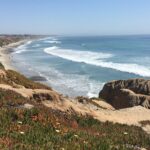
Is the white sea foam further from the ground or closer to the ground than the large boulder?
closer to the ground

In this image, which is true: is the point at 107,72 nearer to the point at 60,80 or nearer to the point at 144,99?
the point at 60,80

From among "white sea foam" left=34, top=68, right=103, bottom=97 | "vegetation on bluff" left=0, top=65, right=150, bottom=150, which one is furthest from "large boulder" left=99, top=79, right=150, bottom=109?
"vegetation on bluff" left=0, top=65, right=150, bottom=150

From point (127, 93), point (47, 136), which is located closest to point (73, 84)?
point (127, 93)

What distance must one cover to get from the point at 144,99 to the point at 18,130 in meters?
19.3

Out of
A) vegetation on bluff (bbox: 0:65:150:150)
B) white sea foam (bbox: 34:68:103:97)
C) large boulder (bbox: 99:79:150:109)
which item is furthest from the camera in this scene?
white sea foam (bbox: 34:68:103:97)

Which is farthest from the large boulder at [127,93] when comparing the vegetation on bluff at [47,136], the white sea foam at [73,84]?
the vegetation on bluff at [47,136]

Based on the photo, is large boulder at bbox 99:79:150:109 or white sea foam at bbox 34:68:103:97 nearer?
large boulder at bbox 99:79:150:109

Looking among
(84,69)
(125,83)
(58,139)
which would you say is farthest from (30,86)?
(84,69)

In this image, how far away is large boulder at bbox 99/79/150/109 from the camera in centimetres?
2844

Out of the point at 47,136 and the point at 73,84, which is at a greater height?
the point at 47,136

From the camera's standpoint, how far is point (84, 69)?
6588 cm

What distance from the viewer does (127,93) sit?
1158 inches

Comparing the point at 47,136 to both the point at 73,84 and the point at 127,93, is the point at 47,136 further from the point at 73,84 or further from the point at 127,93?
the point at 73,84

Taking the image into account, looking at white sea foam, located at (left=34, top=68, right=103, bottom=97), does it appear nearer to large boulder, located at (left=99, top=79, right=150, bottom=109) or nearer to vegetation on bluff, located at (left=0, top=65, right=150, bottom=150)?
large boulder, located at (left=99, top=79, right=150, bottom=109)
